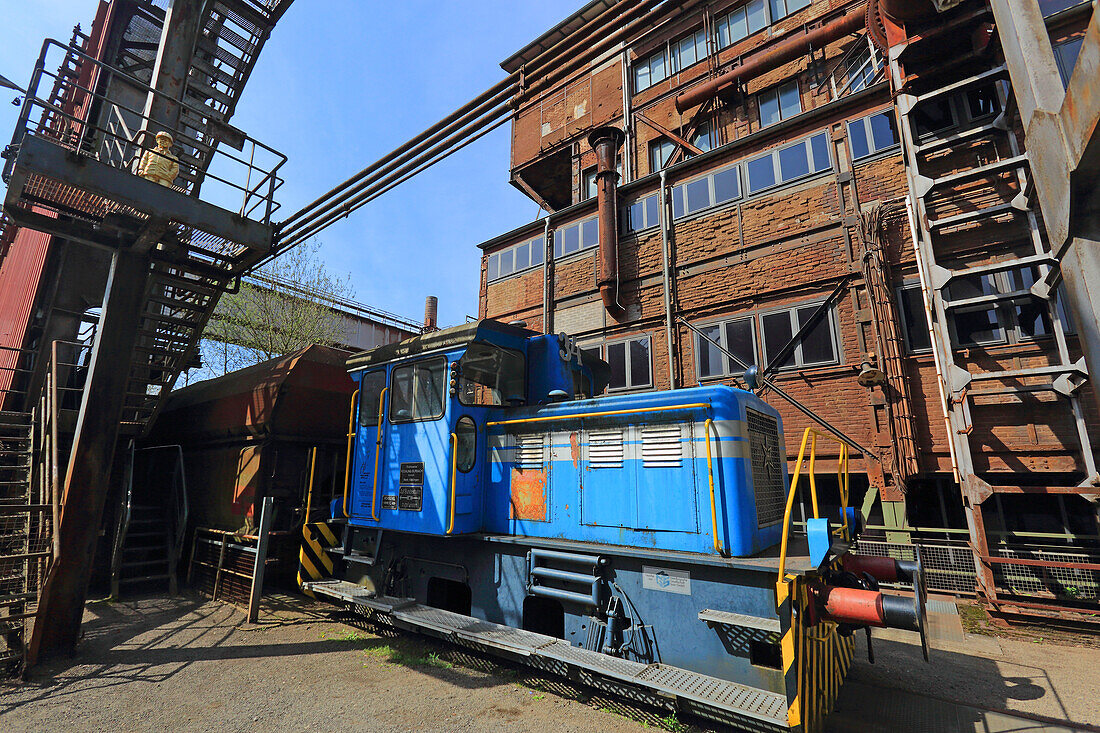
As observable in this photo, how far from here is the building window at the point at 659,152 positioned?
53.4 feet

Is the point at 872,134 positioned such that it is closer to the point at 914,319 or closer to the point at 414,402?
the point at 914,319

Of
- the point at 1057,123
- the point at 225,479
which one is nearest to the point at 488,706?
the point at 1057,123

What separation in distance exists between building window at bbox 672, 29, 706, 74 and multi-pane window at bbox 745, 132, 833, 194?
6499 mm

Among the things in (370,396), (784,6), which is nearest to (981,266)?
(370,396)

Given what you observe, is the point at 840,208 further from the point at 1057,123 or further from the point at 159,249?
the point at 159,249

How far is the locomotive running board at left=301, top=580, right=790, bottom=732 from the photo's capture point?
3.67 m

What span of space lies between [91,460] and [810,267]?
12723 millimetres

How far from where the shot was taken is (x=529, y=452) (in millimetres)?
5988

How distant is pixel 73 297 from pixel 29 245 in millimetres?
1977

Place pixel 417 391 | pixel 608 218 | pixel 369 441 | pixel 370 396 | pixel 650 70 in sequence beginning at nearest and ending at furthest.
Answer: pixel 417 391
pixel 369 441
pixel 370 396
pixel 608 218
pixel 650 70

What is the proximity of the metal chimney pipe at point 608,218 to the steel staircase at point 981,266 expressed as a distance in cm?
639

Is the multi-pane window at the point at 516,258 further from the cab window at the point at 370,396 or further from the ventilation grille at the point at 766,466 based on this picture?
the ventilation grille at the point at 766,466

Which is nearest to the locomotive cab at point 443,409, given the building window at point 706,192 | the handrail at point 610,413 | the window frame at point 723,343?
the handrail at point 610,413

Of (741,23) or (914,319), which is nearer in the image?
(914,319)
